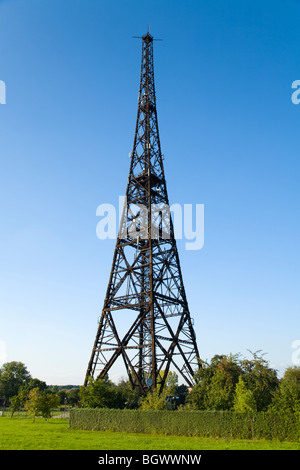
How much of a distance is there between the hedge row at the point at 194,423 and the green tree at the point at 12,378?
63835 millimetres

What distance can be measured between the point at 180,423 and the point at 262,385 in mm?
7839

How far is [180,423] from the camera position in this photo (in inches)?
923

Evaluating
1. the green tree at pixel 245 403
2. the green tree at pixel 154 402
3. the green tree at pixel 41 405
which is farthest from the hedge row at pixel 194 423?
the green tree at pixel 41 405

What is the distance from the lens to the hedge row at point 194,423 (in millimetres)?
20203

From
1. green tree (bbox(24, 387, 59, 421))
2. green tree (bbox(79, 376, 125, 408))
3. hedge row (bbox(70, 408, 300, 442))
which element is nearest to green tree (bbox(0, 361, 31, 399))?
green tree (bbox(24, 387, 59, 421))

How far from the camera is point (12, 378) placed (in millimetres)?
89438

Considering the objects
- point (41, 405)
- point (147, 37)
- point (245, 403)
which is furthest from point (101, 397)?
point (147, 37)

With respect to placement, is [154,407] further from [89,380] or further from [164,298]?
[164,298]

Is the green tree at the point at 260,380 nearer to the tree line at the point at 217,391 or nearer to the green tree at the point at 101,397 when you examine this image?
the tree line at the point at 217,391

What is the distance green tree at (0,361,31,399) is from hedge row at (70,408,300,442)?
63.8 m

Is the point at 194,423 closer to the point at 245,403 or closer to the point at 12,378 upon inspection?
the point at 245,403

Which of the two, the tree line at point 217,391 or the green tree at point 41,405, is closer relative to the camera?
the tree line at point 217,391

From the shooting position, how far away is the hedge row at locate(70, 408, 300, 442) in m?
20.2
